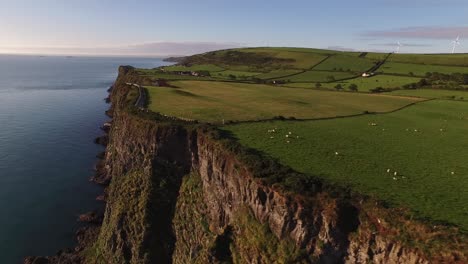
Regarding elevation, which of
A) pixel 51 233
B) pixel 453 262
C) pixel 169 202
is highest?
pixel 453 262

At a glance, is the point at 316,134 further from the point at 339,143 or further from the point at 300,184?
the point at 300,184

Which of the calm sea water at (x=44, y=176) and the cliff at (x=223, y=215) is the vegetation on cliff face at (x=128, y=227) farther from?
the calm sea water at (x=44, y=176)

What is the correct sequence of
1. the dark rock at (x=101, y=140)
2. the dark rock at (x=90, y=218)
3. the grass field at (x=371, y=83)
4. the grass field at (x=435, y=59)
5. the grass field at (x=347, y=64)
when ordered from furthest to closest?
the grass field at (x=347, y=64), the grass field at (x=435, y=59), the grass field at (x=371, y=83), the dark rock at (x=101, y=140), the dark rock at (x=90, y=218)

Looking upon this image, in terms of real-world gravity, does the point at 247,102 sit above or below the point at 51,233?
above

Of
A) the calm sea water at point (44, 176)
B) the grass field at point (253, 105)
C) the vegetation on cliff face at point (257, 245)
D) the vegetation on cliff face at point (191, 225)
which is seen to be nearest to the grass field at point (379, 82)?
the grass field at point (253, 105)

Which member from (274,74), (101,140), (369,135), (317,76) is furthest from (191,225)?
(274,74)

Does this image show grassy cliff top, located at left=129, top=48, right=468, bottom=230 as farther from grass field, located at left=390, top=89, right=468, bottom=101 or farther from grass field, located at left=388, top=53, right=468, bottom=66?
grass field, located at left=388, top=53, right=468, bottom=66

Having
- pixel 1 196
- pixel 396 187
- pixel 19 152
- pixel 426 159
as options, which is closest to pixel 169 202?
pixel 396 187
